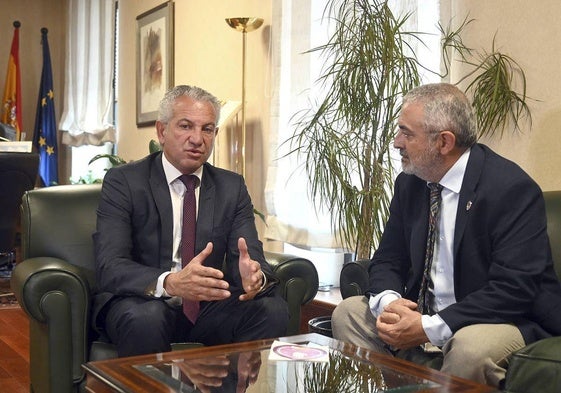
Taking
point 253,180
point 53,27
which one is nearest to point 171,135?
point 253,180

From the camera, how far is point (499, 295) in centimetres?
213

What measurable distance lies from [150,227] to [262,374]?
0.93 m

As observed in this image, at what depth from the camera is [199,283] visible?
7.45 ft

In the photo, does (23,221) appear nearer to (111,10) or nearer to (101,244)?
(101,244)

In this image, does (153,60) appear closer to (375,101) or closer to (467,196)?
(375,101)

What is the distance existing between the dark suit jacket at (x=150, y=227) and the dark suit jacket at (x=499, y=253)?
2.21ft

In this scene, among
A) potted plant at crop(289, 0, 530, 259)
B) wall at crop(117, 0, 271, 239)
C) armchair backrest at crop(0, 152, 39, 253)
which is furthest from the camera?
armchair backrest at crop(0, 152, 39, 253)

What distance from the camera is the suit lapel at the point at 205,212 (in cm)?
269

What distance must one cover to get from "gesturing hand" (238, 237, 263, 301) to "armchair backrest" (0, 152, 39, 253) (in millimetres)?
3531

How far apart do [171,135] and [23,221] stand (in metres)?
0.70

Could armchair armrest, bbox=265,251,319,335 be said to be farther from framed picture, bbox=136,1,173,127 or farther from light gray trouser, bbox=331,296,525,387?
framed picture, bbox=136,1,173,127

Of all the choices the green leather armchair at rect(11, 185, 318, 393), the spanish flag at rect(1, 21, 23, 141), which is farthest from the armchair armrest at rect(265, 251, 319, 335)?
the spanish flag at rect(1, 21, 23, 141)

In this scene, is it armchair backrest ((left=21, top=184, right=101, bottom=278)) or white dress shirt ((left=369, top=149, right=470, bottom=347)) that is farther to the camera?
armchair backrest ((left=21, top=184, right=101, bottom=278))

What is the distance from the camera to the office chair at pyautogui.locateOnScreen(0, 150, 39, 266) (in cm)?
553
